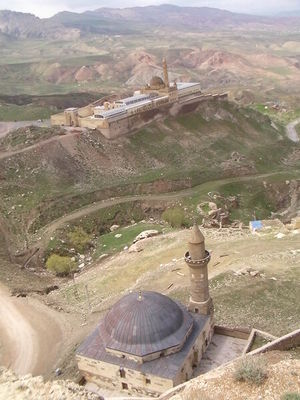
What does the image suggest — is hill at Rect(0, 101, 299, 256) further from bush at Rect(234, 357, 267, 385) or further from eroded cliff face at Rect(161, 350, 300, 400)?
bush at Rect(234, 357, 267, 385)

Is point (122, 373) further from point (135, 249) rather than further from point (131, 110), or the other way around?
point (131, 110)

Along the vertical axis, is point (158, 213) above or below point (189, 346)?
below

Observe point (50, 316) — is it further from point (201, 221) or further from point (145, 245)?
point (201, 221)

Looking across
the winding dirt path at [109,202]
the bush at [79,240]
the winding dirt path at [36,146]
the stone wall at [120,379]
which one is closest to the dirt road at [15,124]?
the winding dirt path at [36,146]

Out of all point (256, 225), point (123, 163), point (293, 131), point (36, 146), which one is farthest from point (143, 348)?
point (293, 131)

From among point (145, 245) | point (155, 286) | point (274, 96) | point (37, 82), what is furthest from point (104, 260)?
point (37, 82)

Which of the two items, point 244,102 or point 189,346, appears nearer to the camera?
point 189,346

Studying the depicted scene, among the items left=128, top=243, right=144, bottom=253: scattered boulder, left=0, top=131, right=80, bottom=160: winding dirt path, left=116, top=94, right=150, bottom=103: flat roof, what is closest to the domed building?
left=128, top=243, right=144, bottom=253: scattered boulder
